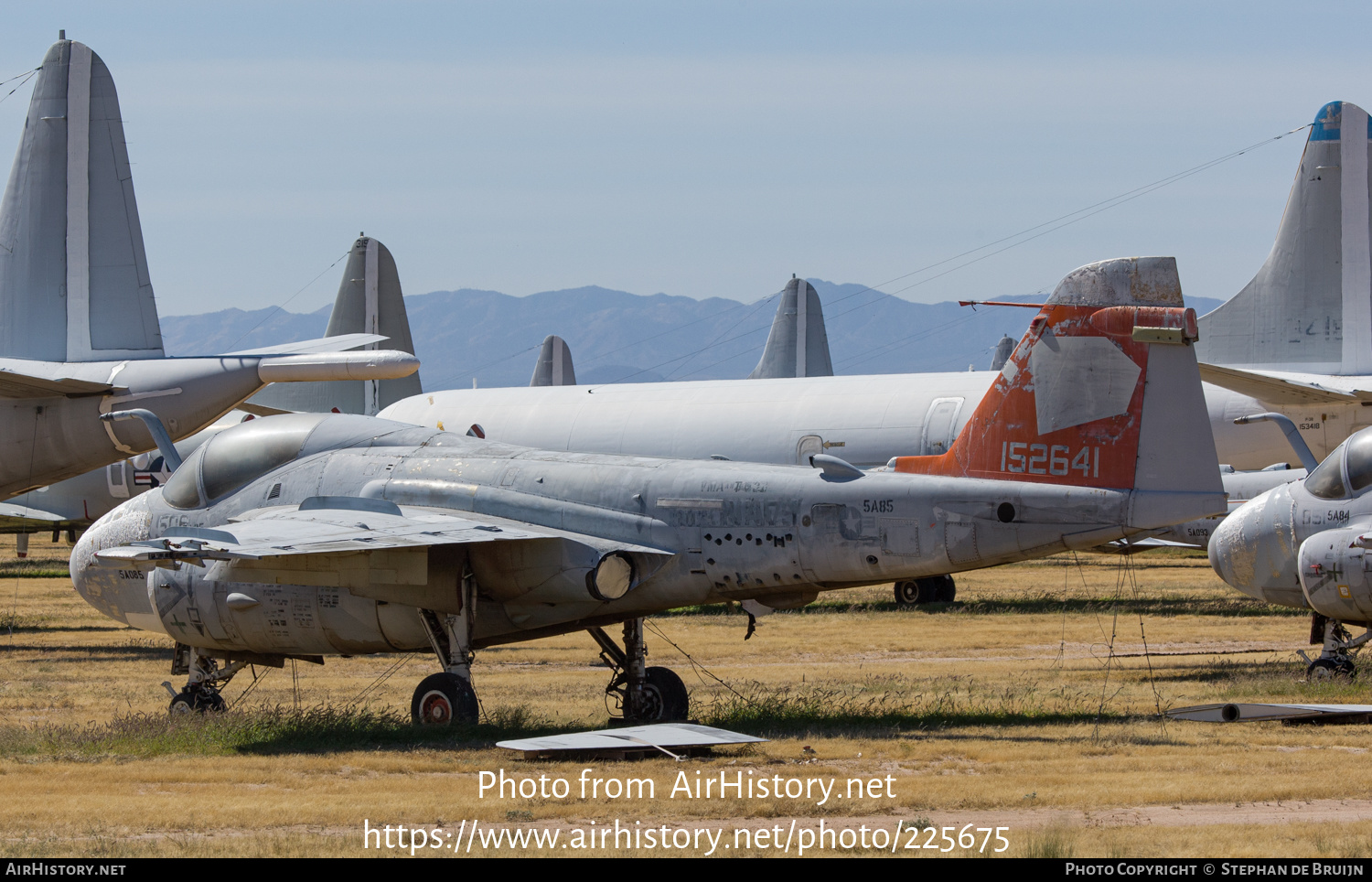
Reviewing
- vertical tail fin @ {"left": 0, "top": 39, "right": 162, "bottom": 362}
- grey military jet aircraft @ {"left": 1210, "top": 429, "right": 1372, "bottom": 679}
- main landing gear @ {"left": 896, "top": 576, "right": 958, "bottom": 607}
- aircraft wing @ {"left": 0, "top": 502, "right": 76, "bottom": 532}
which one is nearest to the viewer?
grey military jet aircraft @ {"left": 1210, "top": 429, "right": 1372, "bottom": 679}

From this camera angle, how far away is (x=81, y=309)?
23.8 metres

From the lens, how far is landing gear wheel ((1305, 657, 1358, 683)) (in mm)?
16219

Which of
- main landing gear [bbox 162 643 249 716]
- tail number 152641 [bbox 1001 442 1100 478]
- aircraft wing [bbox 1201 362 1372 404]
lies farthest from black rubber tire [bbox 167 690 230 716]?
aircraft wing [bbox 1201 362 1372 404]

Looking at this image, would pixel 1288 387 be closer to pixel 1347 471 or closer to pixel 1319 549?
pixel 1347 471

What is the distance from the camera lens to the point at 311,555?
13477mm

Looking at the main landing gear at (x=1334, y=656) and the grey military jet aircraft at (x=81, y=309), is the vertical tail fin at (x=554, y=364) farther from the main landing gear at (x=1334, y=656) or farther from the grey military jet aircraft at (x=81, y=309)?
the main landing gear at (x=1334, y=656)

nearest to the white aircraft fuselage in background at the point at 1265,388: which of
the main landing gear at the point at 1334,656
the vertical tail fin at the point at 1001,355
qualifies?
the main landing gear at the point at 1334,656

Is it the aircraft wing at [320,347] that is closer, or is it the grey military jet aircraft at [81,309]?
the grey military jet aircraft at [81,309]

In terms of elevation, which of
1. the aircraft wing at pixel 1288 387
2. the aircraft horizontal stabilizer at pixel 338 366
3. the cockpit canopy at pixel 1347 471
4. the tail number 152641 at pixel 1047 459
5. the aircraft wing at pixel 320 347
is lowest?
the cockpit canopy at pixel 1347 471

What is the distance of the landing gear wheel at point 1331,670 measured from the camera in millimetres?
16219

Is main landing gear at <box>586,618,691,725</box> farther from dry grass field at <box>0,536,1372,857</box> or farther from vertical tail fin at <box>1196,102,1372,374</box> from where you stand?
vertical tail fin at <box>1196,102,1372,374</box>

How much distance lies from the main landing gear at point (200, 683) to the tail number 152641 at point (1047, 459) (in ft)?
25.9

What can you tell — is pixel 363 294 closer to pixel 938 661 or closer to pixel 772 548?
pixel 938 661

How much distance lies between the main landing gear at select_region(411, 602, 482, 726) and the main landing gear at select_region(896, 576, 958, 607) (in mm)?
16916
